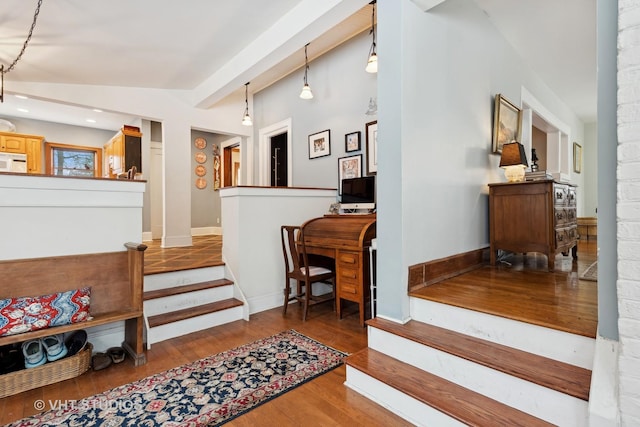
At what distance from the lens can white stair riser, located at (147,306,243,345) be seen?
2623mm

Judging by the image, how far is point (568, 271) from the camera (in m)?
2.73

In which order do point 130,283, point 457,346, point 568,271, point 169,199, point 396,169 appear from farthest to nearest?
1. point 169,199
2. point 568,271
3. point 130,283
4. point 396,169
5. point 457,346

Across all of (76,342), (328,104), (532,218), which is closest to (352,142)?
(328,104)

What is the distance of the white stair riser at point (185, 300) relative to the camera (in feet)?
9.20

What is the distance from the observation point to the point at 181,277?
10.4 feet

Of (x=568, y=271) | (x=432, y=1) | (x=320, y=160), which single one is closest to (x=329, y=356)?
(x=568, y=271)

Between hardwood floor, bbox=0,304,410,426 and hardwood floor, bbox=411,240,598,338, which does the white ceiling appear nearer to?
hardwood floor, bbox=411,240,598,338

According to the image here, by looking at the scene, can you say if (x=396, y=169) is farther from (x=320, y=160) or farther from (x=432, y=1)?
(x=320, y=160)

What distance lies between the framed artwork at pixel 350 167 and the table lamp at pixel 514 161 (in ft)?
5.33

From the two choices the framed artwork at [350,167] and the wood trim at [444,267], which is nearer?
the wood trim at [444,267]

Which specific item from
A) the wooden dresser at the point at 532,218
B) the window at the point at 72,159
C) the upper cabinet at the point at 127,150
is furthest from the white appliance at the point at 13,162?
the wooden dresser at the point at 532,218

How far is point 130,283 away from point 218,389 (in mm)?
1164

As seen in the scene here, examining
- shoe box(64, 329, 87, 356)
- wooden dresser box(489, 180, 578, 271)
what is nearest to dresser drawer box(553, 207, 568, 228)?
wooden dresser box(489, 180, 578, 271)

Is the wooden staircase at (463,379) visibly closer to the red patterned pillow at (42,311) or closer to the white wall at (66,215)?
the red patterned pillow at (42,311)
